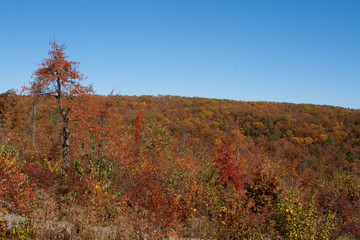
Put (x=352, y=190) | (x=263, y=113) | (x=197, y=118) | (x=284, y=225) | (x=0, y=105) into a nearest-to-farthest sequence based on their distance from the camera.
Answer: (x=284, y=225)
(x=352, y=190)
(x=0, y=105)
(x=197, y=118)
(x=263, y=113)

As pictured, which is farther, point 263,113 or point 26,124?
point 263,113

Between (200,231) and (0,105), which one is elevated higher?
(0,105)

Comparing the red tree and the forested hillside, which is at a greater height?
the red tree

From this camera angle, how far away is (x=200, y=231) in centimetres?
910

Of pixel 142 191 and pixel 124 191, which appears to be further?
pixel 124 191

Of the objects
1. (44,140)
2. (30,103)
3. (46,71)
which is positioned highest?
(46,71)

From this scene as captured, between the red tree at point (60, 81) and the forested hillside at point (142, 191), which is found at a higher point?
the red tree at point (60, 81)

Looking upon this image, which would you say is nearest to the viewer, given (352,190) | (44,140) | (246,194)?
(246,194)

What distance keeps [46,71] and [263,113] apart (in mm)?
69217

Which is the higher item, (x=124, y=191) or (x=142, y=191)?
(x=142, y=191)

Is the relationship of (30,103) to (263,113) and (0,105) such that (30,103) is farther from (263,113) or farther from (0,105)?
(263,113)

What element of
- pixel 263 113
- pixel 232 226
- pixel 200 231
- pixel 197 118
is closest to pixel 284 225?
pixel 232 226

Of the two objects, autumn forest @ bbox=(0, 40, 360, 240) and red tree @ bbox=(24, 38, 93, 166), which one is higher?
red tree @ bbox=(24, 38, 93, 166)

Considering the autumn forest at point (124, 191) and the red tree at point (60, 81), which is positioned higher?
the red tree at point (60, 81)
